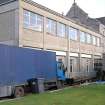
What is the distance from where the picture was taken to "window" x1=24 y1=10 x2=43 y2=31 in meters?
30.6

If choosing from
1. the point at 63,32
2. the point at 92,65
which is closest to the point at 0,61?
the point at 63,32

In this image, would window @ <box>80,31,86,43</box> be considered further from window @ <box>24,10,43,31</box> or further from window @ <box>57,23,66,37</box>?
window @ <box>24,10,43,31</box>

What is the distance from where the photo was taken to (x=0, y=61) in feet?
59.8

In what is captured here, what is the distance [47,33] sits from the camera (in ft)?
113

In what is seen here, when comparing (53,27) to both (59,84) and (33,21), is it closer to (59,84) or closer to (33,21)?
(33,21)

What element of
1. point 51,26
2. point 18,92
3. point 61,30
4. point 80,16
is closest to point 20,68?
point 18,92

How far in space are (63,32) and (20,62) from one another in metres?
A: 19.5

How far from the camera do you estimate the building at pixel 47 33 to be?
96.5 ft

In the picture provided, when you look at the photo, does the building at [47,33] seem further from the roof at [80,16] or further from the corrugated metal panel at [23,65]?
the roof at [80,16]

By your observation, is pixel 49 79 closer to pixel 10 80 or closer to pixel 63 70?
pixel 63 70

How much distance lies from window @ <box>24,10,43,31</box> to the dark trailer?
23.1ft

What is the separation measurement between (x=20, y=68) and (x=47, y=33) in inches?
572

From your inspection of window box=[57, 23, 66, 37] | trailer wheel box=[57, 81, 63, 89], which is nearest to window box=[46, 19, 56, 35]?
window box=[57, 23, 66, 37]

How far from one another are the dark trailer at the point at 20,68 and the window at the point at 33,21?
705cm
